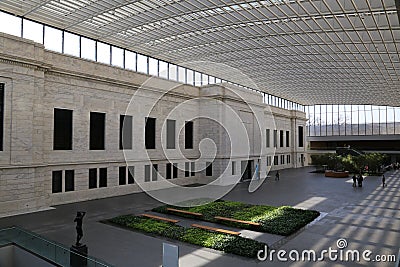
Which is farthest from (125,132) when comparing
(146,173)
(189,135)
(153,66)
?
(153,66)

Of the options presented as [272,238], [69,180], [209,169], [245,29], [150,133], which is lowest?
[272,238]

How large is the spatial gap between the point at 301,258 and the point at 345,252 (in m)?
2.04

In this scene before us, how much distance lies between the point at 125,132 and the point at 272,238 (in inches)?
718

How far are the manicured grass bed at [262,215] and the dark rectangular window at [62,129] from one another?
8.76 metres

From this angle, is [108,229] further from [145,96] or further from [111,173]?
[145,96]

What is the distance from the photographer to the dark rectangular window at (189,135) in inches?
1483

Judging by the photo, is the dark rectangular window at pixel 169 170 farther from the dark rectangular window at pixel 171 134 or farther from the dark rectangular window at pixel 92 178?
Result: the dark rectangular window at pixel 92 178

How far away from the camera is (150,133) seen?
3288cm

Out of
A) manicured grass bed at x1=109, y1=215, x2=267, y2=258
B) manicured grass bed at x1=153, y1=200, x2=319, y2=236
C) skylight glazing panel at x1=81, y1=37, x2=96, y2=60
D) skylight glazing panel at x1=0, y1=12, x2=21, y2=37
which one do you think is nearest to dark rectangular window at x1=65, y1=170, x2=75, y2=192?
manicured grass bed at x1=153, y1=200, x2=319, y2=236

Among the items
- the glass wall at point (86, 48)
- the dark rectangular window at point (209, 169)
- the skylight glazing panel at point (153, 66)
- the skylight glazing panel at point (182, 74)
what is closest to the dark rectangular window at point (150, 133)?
the glass wall at point (86, 48)

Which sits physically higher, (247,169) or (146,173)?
(146,173)

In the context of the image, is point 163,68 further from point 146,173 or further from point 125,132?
point 146,173

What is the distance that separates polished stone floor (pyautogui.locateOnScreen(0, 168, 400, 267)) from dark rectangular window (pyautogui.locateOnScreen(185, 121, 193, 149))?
32.7ft

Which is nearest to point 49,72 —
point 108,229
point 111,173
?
point 111,173
